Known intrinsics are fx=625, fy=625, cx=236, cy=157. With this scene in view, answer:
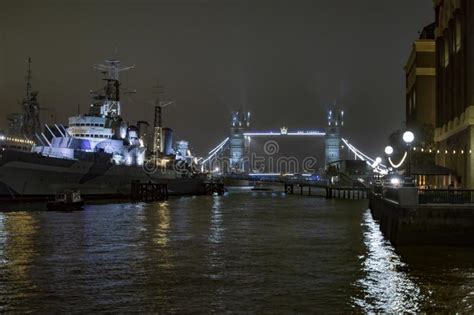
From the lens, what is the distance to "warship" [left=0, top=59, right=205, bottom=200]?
211ft

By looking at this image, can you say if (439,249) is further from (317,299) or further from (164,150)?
(164,150)

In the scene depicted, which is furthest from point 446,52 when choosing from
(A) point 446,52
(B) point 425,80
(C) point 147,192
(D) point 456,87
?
(C) point 147,192

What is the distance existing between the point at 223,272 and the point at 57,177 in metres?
50.2

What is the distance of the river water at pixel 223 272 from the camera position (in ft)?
54.3

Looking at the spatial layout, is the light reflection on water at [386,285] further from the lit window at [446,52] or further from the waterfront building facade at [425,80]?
the waterfront building facade at [425,80]

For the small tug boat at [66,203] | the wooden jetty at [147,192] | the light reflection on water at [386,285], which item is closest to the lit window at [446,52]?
the light reflection on water at [386,285]

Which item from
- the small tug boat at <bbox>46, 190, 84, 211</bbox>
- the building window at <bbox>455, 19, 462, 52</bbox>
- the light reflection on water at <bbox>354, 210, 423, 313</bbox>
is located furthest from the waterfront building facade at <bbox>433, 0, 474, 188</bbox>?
→ the small tug boat at <bbox>46, 190, 84, 211</bbox>

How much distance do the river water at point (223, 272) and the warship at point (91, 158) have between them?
2972cm

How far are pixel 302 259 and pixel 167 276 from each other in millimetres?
6413

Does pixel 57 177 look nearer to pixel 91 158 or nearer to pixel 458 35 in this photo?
pixel 91 158

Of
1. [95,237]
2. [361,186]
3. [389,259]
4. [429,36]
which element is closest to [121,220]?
[95,237]

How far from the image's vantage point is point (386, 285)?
19250 millimetres

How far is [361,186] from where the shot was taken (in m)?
99.9

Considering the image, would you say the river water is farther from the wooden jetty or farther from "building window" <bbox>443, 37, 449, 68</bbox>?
the wooden jetty
